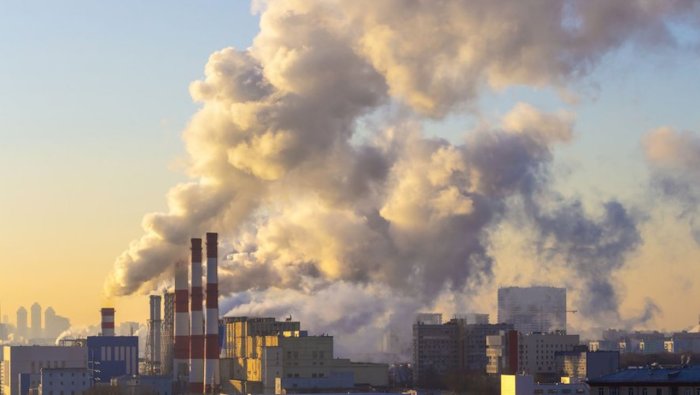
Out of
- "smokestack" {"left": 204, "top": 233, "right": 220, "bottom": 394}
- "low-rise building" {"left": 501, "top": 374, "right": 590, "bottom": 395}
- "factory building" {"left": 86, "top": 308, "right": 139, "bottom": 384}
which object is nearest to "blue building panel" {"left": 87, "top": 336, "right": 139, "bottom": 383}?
"factory building" {"left": 86, "top": 308, "right": 139, "bottom": 384}

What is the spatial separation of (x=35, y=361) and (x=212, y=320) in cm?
3115

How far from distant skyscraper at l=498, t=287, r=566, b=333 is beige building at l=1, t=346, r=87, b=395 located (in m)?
61.7

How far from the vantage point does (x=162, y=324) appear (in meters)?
130

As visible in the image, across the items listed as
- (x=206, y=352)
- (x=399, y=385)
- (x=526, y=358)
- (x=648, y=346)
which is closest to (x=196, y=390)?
(x=206, y=352)

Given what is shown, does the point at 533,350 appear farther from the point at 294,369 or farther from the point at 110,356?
the point at 110,356

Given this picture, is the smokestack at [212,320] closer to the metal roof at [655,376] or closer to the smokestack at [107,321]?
the smokestack at [107,321]

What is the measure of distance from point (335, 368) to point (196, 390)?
40.0 ft

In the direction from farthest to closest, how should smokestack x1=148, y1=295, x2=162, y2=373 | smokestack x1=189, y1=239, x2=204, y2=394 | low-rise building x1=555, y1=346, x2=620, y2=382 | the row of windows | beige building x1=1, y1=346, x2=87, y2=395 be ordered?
smokestack x1=148, y1=295, x2=162, y2=373 → beige building x1=1, y1=346, x2=87, y2=395 → low-rise building x1=555, y1=346, x2=620, y2=382 → smokestack x1=189, y1=239, x2=204, y2=394 → the row of windows

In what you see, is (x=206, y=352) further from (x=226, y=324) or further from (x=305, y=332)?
(x=226, y=324)

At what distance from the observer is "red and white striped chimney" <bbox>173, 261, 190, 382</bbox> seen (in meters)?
102

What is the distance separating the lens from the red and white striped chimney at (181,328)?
102375mm

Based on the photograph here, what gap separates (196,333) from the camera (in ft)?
332

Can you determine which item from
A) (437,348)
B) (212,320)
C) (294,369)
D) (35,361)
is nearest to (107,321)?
(35,361)

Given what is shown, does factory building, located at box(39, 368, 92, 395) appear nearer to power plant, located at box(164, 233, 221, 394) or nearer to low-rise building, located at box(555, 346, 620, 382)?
power plant, located at box(164, 233, 221, 394)
